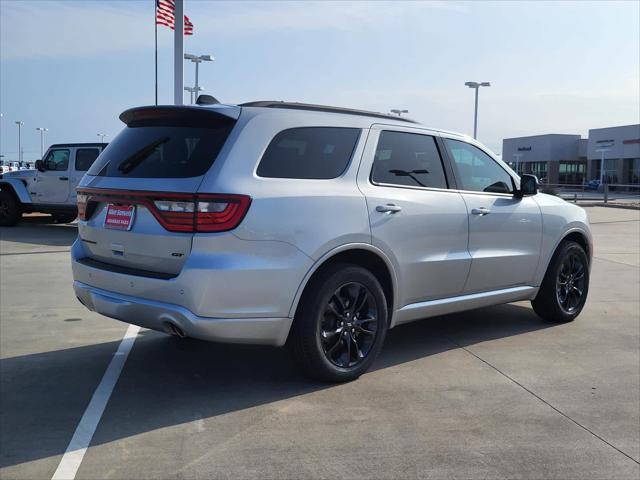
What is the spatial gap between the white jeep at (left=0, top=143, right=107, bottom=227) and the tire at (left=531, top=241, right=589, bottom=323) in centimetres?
1160

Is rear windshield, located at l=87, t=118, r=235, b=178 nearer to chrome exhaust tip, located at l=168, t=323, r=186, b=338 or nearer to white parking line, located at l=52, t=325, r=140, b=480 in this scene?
chrome exhaust tip, located at l=168, t=323, r=186, b=338

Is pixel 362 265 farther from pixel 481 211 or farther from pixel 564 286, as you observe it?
pixel 564 286

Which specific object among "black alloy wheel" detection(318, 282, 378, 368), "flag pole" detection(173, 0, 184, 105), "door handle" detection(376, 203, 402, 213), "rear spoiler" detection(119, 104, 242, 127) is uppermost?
"flag pole" detection(173, 0, 184, 105)

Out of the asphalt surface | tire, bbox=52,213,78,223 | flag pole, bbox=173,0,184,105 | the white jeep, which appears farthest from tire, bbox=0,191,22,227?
the asphalt surface

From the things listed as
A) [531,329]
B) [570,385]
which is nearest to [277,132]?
[570,385]

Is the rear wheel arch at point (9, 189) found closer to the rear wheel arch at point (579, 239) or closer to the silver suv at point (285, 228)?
the silver suv at point (285, 228)

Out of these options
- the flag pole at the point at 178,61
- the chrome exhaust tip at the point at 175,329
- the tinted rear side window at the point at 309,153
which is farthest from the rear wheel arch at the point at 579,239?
the flag pole at the point at 178,61

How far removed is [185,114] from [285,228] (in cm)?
104

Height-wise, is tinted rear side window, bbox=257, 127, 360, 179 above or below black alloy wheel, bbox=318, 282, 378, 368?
above

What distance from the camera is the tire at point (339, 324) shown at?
4.33 meters

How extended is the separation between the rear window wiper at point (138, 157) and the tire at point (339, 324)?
1.39m

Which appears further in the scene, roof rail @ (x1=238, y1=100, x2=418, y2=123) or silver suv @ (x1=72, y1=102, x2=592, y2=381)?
roof rail @ (x1=238, y1=100, x2=418, y2=123)

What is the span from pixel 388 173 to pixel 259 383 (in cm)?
179

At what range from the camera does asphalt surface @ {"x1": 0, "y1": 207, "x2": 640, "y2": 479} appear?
3.46 metres
